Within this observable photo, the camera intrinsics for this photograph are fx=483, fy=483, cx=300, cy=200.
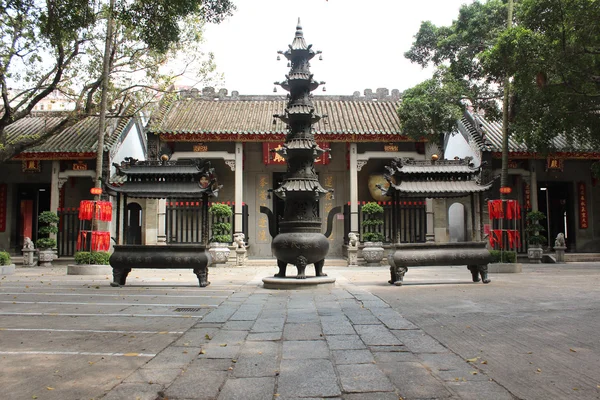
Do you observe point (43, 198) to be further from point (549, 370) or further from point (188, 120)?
point (549, 370)

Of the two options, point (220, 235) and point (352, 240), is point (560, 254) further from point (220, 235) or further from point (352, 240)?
point (220, 235)

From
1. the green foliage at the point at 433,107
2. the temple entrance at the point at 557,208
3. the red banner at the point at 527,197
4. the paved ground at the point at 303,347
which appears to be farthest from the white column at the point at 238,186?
the temple entrance at the point at 557,208

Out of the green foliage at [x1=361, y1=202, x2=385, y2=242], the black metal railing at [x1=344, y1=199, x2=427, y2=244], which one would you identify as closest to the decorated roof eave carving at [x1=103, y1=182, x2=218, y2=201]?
the green foliage at [x1=361, y1=202, x2=385, y2=242]

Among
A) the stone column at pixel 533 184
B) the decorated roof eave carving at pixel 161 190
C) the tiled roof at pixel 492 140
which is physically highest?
the tiled roof at pixel 492 140

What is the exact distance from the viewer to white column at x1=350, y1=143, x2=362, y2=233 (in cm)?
1617

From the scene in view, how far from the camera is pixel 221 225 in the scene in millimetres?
15430

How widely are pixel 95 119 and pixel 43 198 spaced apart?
11.9ft

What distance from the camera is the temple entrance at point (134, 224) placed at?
58.3 ft

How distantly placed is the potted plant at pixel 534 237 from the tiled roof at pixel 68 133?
1390 cm

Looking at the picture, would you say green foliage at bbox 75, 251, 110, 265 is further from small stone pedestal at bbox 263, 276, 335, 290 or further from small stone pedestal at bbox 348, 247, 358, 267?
small stone pedestal at bbox 348, 247, 358, 267

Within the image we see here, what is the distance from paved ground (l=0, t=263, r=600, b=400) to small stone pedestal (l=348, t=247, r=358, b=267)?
8.79 meters

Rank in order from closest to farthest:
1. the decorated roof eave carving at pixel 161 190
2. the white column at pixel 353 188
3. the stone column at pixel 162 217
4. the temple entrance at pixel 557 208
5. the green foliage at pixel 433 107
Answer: the decorated roof eave carving at pixel 161 190, the green foliage at pixel 433 107, the white column at pixel 353 188, the stone column at pixel 162 217, the temple entrance at pixel 557 208

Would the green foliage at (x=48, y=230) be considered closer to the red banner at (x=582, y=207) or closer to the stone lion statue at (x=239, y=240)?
the stone lion statue at (x=239, y=240)

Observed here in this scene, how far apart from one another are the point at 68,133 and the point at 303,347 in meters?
16.7
